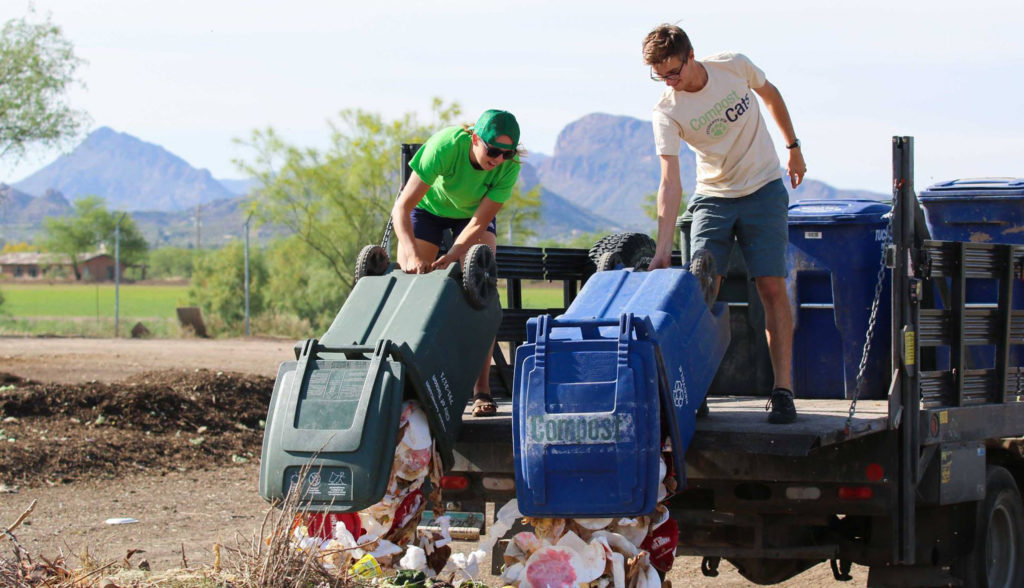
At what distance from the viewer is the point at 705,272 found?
17.2 ft

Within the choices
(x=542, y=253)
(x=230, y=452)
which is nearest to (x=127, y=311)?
(x=230, y=452)

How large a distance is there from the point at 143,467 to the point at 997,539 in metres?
7.18

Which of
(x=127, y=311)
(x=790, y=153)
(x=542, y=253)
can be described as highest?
(x=790, y=153)

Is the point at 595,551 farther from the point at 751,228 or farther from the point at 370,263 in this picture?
the point at 751,228

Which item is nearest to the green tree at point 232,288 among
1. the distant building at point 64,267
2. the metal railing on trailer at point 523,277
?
the metal railing on trailer at point 523,277

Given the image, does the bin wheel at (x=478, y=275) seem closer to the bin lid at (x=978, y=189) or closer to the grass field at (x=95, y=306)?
the grass field at (x=95, y=306)

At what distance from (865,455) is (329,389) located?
217cm

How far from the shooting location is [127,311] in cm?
5819

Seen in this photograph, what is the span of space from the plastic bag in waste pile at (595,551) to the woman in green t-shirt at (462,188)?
1376 mm

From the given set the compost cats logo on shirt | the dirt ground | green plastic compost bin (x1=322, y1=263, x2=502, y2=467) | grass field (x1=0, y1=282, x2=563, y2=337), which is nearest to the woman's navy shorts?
green plastic compost bin (x1=322, y1=263, x2=502, y2=467)

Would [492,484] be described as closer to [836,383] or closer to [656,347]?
[656,347]

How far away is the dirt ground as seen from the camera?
26.3ft

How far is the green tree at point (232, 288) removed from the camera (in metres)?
35.2

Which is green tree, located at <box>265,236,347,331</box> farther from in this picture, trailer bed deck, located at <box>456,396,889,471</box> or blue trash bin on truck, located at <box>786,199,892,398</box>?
trailer bed deck, located at <box>456,396,889,471</box>
